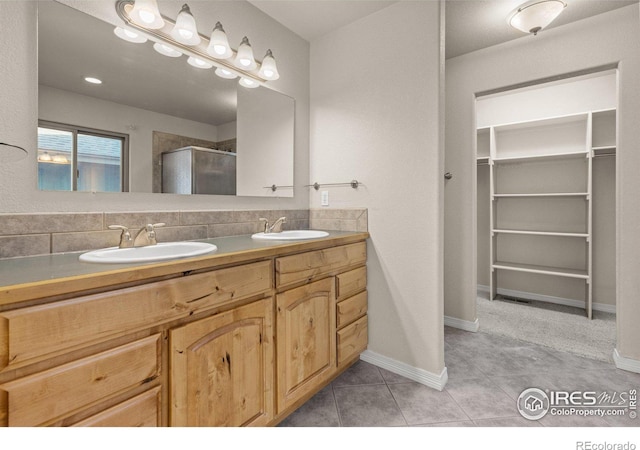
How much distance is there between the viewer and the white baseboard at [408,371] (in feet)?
5.88

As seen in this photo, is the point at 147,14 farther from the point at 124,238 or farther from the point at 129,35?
the point at 124,238

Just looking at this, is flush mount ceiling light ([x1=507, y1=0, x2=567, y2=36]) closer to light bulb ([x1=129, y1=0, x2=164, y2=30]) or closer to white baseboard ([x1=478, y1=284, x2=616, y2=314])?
light bulb ([x1=129, y1=0, x2=164, y2=30])

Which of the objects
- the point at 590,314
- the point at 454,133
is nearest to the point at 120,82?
the point at 454,133

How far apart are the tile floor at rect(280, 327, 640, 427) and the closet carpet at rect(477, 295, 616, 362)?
0.16 meters

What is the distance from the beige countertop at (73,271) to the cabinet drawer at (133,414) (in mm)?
363

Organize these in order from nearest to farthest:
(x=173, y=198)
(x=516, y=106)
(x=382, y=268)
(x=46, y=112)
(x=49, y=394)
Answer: (x=49, y=394) → (x=46, y=112) → (x=173, y=198) → (x=382, y=268) → (x=516, y=106)

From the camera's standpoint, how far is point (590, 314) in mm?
2775

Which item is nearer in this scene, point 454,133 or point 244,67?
point 244,67

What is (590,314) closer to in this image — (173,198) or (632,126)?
(632,126)

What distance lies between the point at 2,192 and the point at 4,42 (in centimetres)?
56

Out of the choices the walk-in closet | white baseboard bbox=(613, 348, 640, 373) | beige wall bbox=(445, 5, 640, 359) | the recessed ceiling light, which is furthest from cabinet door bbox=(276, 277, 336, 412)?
the walk-in closet

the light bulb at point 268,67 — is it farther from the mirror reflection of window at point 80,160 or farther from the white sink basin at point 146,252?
the white sink basin at point 146,252

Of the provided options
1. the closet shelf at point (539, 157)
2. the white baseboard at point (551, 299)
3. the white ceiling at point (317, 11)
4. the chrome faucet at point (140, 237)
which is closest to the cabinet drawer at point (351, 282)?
the chrome faucet at point (140, 237)

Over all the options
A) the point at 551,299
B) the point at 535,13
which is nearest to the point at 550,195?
the point at 551,299
